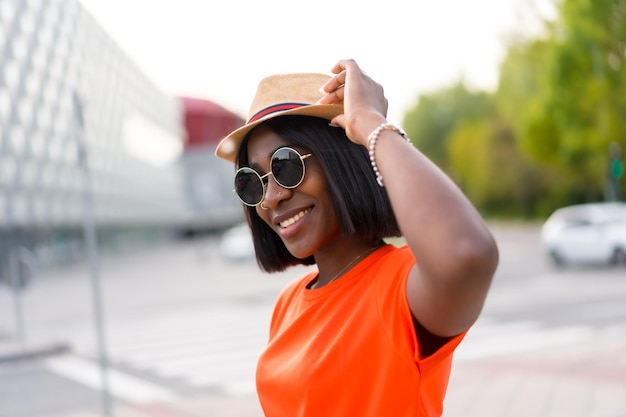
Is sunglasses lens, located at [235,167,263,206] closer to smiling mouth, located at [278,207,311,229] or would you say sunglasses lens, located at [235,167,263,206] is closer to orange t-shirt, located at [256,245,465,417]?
smiling mouth, located at [278,207,311,229]

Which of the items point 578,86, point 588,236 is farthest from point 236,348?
point 578,86

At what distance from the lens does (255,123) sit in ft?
5.99

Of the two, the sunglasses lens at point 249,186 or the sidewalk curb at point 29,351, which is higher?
the sunglasses lens at point 249,186

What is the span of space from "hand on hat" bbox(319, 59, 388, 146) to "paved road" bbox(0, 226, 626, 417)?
466cm

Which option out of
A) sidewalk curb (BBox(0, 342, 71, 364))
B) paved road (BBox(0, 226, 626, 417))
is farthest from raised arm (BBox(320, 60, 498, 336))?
sidewalk curb (BBox(0, 342, 71, 364))

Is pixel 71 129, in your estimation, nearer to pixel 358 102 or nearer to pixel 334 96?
pixel 334 96

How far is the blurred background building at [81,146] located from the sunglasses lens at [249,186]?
14.7 feet

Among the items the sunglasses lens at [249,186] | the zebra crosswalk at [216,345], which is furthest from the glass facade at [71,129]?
the sunglasses lens at [249,186]

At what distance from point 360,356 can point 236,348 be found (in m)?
9.59

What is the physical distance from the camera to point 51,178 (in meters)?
31.7

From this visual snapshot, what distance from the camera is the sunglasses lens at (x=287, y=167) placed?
177 centimetres

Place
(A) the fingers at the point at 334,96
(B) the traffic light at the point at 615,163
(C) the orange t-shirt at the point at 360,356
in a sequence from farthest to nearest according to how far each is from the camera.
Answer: (B) the traffic light at the point at 615,163 < (A) the fingers at the point at 334,96 < (C) the orange t-shirt at the point at 360,356

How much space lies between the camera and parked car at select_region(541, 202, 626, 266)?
1750 cm

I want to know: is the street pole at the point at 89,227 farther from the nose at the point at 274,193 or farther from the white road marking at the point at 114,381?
the nose at the point at 274,193
